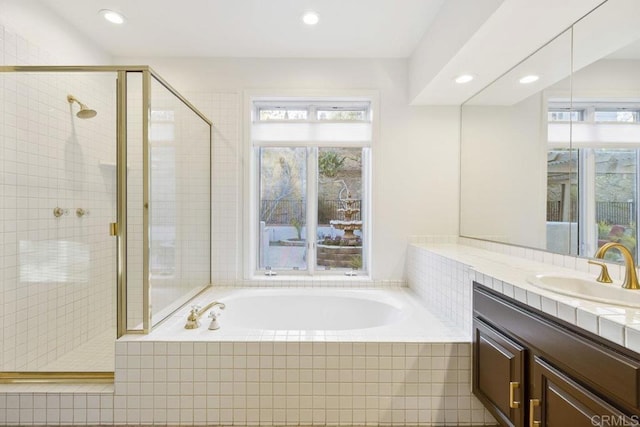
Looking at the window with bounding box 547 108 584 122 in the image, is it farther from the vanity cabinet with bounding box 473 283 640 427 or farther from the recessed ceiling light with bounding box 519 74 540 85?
the vanity cabinet with bounding box 473 283 640 427

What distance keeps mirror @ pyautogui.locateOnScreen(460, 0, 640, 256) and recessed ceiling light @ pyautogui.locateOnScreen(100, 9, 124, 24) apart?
2.74 metres

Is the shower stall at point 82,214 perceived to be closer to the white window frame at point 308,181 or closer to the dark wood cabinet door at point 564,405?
the white window frame at point 308,181

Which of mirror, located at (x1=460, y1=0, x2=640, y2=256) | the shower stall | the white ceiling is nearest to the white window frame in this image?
the white ceiling

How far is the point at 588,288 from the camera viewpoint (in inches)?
51.9

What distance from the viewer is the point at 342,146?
289cm

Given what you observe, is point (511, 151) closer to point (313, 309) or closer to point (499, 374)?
point (499, 374)

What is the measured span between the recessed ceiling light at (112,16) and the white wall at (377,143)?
526 millimetres

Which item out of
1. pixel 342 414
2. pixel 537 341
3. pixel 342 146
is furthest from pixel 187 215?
pixel 537 341

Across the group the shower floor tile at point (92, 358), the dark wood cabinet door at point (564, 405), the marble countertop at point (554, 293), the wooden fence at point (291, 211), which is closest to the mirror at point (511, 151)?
the marble countertop at point (554, 293)

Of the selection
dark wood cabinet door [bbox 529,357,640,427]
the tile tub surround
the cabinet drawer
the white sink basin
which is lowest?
the tile tub surround

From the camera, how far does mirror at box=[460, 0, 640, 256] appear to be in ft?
4.39

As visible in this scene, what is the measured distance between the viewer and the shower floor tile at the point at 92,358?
1829mm

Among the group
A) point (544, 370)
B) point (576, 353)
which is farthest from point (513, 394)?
point (576, 353)

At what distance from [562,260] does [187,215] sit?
243cm
